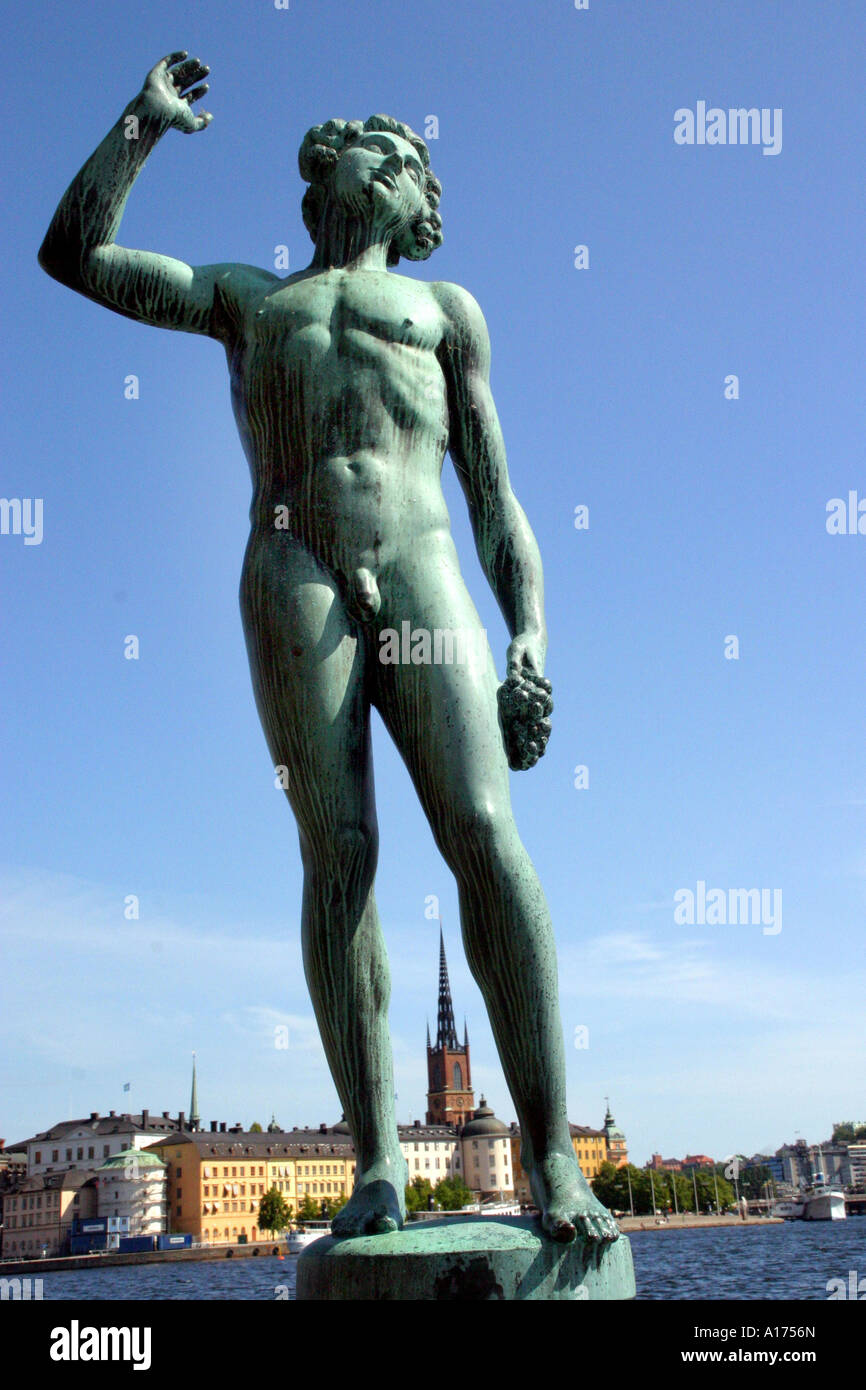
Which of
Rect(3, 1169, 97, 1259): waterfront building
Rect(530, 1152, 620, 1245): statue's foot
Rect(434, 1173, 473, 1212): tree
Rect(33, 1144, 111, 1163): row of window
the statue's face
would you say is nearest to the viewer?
Rect(530, 1152, 620, 1245): statue's foot

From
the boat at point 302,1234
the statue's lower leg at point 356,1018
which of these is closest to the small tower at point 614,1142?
the boat at point 302,1234

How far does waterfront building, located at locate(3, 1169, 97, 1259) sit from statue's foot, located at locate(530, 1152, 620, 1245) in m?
110

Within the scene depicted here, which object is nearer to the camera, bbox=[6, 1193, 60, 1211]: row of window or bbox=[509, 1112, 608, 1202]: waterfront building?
bbox=[6, 1193, 60, 1211]: row of window

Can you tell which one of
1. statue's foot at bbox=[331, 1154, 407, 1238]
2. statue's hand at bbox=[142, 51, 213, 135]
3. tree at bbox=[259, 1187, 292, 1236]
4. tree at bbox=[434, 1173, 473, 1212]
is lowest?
tree at bbox=[434, 1173, 473, 1212]

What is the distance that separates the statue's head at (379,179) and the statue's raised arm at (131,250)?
432 millimetres

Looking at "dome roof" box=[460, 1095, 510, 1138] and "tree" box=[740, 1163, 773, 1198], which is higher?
"dome roof" box=[460, 1095, 510, 1138]

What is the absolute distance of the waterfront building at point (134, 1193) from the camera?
10275cm

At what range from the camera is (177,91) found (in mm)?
4484

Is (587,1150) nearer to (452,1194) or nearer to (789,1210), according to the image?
(789,1210)

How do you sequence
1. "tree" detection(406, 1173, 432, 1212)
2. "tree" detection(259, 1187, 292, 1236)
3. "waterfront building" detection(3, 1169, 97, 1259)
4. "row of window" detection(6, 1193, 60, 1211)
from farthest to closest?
"tree" detection(406, 1173, 432, 1212)
"row of window" detection(6, 1193, 60, 1211)
"tree" detection(259, 1187, 292, 1236)
"waterfront building" detection(3, 1169, 97, 1259)

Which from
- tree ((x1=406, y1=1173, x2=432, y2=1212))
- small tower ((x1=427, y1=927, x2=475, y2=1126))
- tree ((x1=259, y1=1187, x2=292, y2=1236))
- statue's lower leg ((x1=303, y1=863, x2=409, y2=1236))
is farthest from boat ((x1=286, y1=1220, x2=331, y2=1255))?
statue's lower leg ((x1=303, y1=863, x2=409, y2=1236))

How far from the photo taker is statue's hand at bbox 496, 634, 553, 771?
403 centimetres

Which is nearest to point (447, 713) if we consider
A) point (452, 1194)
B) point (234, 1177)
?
point (234, 1177)

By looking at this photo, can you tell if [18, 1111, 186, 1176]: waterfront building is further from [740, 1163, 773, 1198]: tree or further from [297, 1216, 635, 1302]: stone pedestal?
[297, 1216, 635, 1302]: stone pedestal
